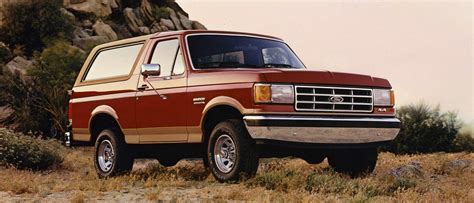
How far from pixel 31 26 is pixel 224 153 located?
35926 mm

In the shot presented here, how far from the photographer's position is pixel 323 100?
870 centimetres

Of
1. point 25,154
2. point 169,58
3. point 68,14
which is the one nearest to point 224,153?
point 169,58

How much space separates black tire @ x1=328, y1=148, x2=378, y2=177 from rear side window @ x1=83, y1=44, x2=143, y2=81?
3.38 meters

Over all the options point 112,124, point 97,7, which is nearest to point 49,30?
point 97,7

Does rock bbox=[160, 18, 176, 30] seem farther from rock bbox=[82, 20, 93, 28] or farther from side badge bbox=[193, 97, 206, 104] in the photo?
side badge bbox=[193, 97, 206, 104]

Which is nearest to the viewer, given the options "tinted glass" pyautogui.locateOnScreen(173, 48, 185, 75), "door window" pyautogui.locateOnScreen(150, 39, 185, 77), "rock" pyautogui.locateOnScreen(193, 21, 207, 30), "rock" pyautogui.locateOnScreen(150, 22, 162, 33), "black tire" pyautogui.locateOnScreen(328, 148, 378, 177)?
"tinted glass" pyautogui.locateOnScreen(173, 48, 185, 75)

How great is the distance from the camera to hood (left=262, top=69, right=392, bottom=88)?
835cm

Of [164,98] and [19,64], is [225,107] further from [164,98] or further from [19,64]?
[19,64]

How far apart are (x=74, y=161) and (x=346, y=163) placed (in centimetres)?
872

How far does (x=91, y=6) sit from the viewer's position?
160 feet

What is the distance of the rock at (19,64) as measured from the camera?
36.0 m

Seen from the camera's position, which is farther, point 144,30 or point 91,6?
A: point 91,6

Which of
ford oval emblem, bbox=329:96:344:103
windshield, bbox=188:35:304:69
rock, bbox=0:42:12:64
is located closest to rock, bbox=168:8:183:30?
rock, bbox=0:42:12:64

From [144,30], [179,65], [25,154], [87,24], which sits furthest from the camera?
[144,30]
